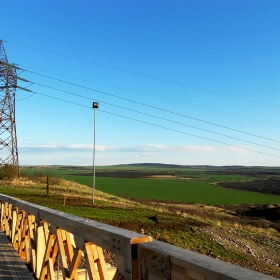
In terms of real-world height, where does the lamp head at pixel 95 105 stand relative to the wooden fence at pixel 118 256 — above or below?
above

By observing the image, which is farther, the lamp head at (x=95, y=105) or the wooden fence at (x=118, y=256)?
the lamp head at (x=95, y=105)

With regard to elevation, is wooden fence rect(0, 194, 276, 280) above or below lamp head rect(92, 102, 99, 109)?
below

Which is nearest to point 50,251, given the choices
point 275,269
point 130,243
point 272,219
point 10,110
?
point 130,243

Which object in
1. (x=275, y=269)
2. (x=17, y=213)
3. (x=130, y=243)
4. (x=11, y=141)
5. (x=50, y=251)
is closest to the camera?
(x=130, y=243)

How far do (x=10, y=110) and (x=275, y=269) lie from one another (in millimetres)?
30672

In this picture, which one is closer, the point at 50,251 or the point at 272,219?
the point at 50,251

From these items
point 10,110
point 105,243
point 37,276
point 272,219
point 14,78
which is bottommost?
point 272,219

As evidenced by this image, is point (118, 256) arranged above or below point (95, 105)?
below

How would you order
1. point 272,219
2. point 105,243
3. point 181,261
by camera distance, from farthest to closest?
point 272,219 < point 105,243 < point 181,261

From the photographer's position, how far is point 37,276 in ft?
16.3

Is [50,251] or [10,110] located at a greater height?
[10,110]

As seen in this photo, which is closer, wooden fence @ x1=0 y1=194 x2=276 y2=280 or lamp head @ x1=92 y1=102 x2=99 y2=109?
wooden fence @ x1=0 y1=194 x2=276 y2=280

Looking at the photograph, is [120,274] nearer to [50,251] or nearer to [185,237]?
[50,251]

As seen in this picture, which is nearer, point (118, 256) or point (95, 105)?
point (118, 256)
